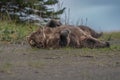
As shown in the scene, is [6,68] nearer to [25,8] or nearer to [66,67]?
[66,67]

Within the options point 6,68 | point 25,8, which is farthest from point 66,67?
point 25,8

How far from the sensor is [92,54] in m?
7.50

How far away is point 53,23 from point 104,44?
1319 mm

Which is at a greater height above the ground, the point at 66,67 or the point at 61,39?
the point at 66,67

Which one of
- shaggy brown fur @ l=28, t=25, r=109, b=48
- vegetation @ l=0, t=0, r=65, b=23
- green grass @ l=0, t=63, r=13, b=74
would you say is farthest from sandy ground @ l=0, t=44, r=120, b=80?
vegetation @ l=0, t=0, r=65, b=23

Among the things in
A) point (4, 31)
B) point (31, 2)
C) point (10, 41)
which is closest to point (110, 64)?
point (10, 41)

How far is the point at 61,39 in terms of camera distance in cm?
880

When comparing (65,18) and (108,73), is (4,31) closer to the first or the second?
(65,18)

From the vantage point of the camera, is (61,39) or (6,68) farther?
(61,39)

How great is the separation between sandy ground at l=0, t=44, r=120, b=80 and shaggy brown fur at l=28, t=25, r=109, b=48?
0.99 meters

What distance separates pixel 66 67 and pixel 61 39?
3043mm

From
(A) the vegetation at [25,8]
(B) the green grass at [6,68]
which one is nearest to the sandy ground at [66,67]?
(B) the green grass at [6,68]

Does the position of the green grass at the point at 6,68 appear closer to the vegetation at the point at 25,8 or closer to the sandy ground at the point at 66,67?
the sandy ground at the point at 66,67

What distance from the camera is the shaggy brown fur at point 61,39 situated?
8.74 metres
